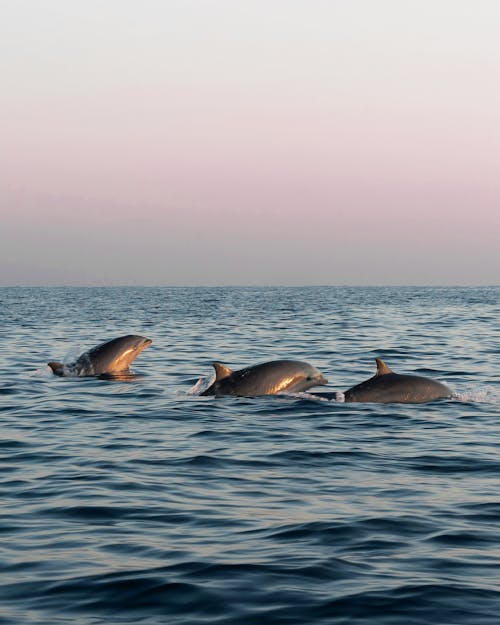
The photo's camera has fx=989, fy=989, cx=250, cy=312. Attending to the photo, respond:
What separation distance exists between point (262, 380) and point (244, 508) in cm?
896

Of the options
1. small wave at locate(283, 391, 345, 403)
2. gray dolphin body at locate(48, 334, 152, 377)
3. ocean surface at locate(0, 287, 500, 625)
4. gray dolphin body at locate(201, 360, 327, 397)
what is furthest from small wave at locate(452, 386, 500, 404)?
gray dolphin body at locate(48, 334, 152, 377)

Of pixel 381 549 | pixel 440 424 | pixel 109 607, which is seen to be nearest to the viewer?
pixel 109 607

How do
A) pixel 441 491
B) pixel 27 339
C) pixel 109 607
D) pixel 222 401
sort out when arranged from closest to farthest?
pixel 109 607 < pixel 441 491 < pixel 222 401 < pixel 27 339

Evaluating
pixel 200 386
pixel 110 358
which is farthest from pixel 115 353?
pixel 200 386

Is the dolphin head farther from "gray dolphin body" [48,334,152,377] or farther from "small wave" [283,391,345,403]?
"small wave" [283,391,345,403]

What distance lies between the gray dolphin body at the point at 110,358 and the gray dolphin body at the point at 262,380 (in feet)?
14.4

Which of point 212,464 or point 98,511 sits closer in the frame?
point 98,511

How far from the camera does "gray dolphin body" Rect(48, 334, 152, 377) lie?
23812 millimetres

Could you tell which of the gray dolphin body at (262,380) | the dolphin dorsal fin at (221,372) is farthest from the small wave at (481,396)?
the dolphin dorsal fin at (221,372)

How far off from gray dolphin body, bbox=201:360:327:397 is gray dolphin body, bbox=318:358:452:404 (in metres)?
1.15

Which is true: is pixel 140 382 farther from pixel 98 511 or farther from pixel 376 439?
pixel 98 511

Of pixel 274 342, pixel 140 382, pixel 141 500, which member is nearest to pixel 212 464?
pixel 141 500

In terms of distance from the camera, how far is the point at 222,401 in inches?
744

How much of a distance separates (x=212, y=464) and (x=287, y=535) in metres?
3.68
